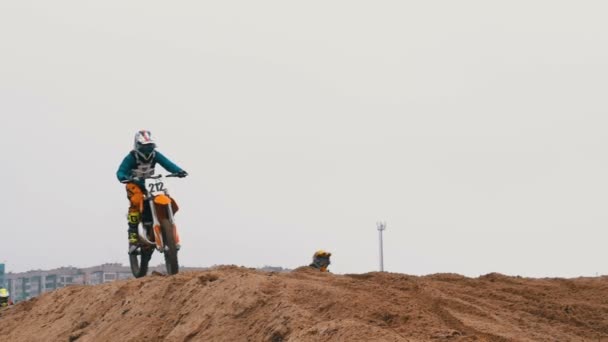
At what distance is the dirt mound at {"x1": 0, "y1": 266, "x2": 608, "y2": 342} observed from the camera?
289 inches

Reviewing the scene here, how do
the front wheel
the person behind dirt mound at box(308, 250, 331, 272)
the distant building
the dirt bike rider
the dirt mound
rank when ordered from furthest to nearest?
the distant building, the person behind dirt mound at box(308, 250, 331, 272), the dirt bike rider, the front wheel, the dirt mound

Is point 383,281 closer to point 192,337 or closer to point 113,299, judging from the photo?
point 192,337

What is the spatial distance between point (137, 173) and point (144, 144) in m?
0.48

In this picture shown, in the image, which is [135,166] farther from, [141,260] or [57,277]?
[57,277]

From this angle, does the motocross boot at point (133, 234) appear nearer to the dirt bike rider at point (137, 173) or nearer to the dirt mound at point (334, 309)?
the dirt bike rider at point (137, 173)

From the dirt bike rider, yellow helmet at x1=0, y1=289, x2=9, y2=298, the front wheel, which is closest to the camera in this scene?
the front wheel

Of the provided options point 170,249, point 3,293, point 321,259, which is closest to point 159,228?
point 170,249

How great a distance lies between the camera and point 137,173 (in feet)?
44.5

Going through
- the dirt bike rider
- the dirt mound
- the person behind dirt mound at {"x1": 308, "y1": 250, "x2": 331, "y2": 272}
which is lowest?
the dirt mound

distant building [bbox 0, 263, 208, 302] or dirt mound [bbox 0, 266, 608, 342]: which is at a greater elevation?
distant building [bbox 0, 263, 208, 302]

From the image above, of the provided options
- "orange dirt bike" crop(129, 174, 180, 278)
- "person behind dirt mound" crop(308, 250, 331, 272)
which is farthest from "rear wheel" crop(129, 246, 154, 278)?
"person behind dirt mound" crop(308, 250, 331, 272)

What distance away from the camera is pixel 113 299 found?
37.6ft

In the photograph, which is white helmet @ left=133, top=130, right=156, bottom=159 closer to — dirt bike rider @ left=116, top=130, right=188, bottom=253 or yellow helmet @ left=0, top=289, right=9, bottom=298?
dirt bike rider @ left=116, top=130, right=188, bottom=253

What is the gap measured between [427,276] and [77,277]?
84.1 metres
